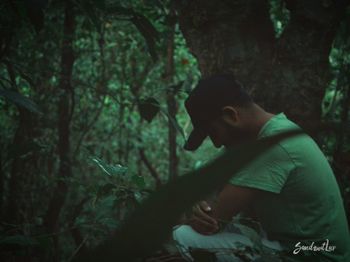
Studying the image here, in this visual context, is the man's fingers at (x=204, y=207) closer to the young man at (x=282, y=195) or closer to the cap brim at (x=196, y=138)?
the young man at (x=282, y=195)

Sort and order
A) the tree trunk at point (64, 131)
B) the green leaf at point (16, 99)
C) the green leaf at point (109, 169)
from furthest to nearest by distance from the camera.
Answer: the tree trunk at point (64, 131) → the green leaf at point (109, 169) → the green leaf at point (16, 99)

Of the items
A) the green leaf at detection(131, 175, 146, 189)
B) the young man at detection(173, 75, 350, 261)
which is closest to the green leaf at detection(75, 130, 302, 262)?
the green leaf at detection(131, 175, 146, 189)

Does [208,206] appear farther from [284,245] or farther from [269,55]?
[269,55]

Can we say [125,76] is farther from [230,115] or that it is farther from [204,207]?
[204,207]

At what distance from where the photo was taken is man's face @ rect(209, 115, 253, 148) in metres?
1.94

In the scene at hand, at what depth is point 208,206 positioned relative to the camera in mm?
1820

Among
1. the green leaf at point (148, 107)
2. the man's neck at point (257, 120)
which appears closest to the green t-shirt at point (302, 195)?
the man's neck at point (257, 120)

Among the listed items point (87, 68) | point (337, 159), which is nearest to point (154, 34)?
point (337, 159)

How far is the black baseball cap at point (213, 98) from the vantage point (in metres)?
1.93

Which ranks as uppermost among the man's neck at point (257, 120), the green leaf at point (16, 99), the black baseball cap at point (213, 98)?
the green leaf at point (16, 99)

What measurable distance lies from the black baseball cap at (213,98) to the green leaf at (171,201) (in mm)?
1652

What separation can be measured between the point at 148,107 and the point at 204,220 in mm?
754

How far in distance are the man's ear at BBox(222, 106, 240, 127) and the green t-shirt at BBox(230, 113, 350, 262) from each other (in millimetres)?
182

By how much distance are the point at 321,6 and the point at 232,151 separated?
200 cm
